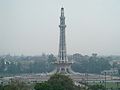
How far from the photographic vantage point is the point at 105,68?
188 ft

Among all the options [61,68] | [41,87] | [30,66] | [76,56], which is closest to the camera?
[41,87]

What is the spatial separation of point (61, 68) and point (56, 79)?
22.5 m

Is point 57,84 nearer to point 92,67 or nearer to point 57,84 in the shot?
point 57,84

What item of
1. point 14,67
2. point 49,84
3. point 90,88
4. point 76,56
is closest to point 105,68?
point 14,67

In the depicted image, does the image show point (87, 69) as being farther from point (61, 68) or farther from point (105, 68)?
point (61, 68)

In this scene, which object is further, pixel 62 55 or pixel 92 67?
pixel 92 67

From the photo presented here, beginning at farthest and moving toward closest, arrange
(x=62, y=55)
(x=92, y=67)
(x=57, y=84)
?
(x=92, y=67), (x=62, y=55), (x=57, y=84)

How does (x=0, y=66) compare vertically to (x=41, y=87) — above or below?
above

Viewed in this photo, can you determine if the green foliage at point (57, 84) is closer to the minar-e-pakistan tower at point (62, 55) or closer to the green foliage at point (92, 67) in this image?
the minar-e-pakistan tower at point (62, 55)

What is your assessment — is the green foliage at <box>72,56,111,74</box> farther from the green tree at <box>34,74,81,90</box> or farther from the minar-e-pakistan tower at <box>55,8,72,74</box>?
the green tree at <box>34,74,81,90</box>

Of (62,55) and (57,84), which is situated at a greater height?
(62,55)

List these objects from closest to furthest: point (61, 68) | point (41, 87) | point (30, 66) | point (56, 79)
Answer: point (41, 87) → point (56, 79) → point (61, 68) → point (30, 66)

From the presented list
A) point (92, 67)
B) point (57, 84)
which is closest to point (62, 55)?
point (92, 67)

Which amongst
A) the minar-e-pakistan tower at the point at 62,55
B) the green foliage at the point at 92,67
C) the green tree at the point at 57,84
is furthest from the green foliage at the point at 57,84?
the green foliage at the point at 92,67
